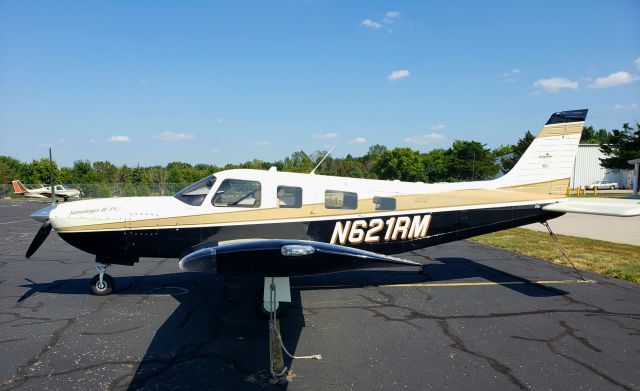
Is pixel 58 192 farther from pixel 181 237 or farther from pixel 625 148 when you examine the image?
pixel 625 148

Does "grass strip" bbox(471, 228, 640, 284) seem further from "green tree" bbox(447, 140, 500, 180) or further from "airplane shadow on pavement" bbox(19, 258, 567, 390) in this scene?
"green tree" bbox(447, 140, 500, 180)

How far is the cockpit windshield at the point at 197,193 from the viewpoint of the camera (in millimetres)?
6297

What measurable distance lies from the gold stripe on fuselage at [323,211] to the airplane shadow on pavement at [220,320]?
1382mm

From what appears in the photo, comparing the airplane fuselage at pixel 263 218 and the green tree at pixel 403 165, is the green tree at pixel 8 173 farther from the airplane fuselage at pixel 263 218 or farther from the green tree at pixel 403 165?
the green tree at pixel 403 165

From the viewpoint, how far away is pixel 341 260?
4.00 metres

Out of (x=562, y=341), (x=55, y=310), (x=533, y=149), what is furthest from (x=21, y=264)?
(x=533, y=149)

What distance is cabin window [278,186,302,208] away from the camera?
6254 mm

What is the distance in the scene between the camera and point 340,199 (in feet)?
21.0

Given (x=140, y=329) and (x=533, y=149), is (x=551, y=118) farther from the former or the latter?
(x=140, y=329)

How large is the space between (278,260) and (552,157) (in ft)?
21.6

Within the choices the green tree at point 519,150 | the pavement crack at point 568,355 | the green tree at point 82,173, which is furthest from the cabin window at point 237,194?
the green tree at point 82,173

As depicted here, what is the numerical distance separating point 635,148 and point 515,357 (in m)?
50.2

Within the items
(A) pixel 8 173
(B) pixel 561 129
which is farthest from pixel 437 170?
(A) pixel 8 173

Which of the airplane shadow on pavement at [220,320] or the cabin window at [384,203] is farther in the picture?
the cabin window at [384,203]
